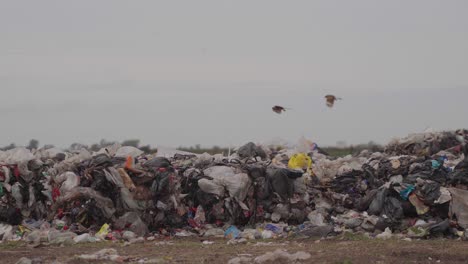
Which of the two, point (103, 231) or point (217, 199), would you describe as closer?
point (103, 231)

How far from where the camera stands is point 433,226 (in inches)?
324

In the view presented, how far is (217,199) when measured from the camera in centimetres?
930

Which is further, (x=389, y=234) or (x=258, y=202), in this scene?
(x=258, y=202)

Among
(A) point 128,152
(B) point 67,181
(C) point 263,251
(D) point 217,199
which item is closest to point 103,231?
(B) point 67,181

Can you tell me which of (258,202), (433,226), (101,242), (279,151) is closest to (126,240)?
(101,242)

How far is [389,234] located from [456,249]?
130 cm

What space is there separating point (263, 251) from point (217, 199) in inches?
89.2

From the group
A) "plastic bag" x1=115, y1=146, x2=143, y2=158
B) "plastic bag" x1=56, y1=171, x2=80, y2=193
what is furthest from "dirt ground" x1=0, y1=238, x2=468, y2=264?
"plastic bag" x1=115, y1=146, x2=143, y2=158

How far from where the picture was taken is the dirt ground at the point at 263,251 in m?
6.52

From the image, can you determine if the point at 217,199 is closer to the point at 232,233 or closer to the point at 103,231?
the point at 232,233

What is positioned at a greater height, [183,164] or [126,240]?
[183,164]

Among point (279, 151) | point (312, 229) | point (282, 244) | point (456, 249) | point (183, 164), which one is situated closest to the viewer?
point (456, 249)

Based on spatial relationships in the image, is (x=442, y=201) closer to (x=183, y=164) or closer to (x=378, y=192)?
(x=378, y=192)

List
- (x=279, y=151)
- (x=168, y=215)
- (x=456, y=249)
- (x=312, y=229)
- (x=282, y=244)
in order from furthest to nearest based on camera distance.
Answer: (x=279, y=151) < (x=168, y=215) < (x=312, y=229) < (x=282, y=244) < (x=456, y=249)
